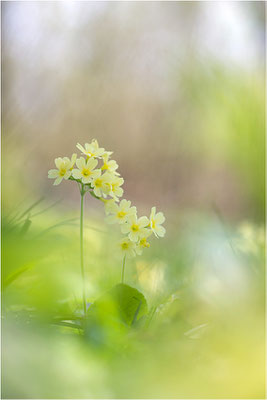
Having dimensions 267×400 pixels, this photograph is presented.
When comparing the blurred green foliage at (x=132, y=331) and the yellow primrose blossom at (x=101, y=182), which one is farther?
the yellow primrose blossom at (x=101, y=182)

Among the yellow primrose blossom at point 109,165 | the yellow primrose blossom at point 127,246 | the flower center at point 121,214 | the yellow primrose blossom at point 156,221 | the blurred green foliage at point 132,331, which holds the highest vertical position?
the yellow primrose blossom at point 109,165

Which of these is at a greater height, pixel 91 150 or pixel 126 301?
pixel 91 150

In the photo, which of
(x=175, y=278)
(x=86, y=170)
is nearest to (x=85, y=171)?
(x=86, y=170)

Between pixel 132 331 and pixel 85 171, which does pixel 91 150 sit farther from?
pixel 132 331

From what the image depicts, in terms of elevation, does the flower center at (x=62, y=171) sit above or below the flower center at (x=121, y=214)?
above
